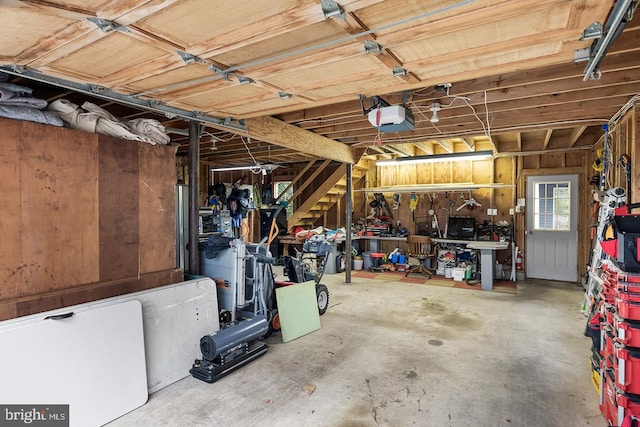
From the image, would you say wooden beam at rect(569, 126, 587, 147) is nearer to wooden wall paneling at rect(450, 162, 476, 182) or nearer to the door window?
the door window

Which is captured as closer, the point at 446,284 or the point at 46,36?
the point at 46,36

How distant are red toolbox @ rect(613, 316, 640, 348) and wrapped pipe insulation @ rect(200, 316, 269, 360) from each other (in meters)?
2.80

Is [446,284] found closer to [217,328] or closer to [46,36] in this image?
[217,328]

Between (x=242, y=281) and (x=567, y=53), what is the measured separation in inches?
126

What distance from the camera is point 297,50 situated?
6.51 ft

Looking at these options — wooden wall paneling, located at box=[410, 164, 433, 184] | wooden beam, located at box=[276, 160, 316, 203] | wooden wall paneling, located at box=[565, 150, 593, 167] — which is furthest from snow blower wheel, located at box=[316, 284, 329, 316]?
wooden wall paneling, located at box=[565, 150, 593, 167]

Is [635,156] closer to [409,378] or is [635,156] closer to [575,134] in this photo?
[575,134]

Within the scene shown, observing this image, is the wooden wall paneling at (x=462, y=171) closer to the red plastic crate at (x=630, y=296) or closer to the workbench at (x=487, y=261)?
the workbench at (x=487, y=261)

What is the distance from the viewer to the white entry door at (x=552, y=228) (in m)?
6.85

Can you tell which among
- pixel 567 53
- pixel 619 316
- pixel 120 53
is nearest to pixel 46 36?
pixel 120 53

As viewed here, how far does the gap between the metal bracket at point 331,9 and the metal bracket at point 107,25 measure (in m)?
0.98

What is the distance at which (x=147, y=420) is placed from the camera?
96.5 inches

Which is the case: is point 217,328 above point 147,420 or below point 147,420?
above

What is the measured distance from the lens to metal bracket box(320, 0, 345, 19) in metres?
1.48
